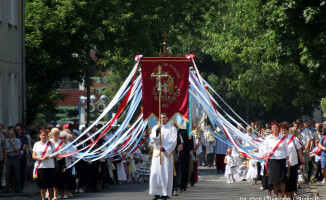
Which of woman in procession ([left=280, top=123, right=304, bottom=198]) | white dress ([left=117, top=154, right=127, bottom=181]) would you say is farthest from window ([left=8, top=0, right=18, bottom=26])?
woman in procession ([left=280, top=123, right=304, bottom=198])

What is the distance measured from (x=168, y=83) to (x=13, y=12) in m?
12.7

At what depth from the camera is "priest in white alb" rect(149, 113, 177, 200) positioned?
61.5 ft

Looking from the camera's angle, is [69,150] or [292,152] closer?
Result: [292,152]

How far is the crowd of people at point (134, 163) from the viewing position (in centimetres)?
1820

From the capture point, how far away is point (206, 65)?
60.7 meters

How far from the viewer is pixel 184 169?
22.5 meters

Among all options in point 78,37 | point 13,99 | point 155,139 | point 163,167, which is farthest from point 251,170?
point 78,37

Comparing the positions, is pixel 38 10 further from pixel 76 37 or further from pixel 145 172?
pixel 145 172

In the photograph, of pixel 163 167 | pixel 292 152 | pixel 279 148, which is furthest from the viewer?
pixel 163 167

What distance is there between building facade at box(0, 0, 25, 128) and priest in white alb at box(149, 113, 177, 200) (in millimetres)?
12442

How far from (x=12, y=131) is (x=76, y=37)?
44.7ft

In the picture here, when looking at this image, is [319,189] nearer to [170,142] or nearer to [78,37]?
[170,142]

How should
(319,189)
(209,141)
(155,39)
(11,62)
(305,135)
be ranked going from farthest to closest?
(155,39) → (209,141) → (11,62) → (305,135) → (319,189)

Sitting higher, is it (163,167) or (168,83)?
(168,83)
